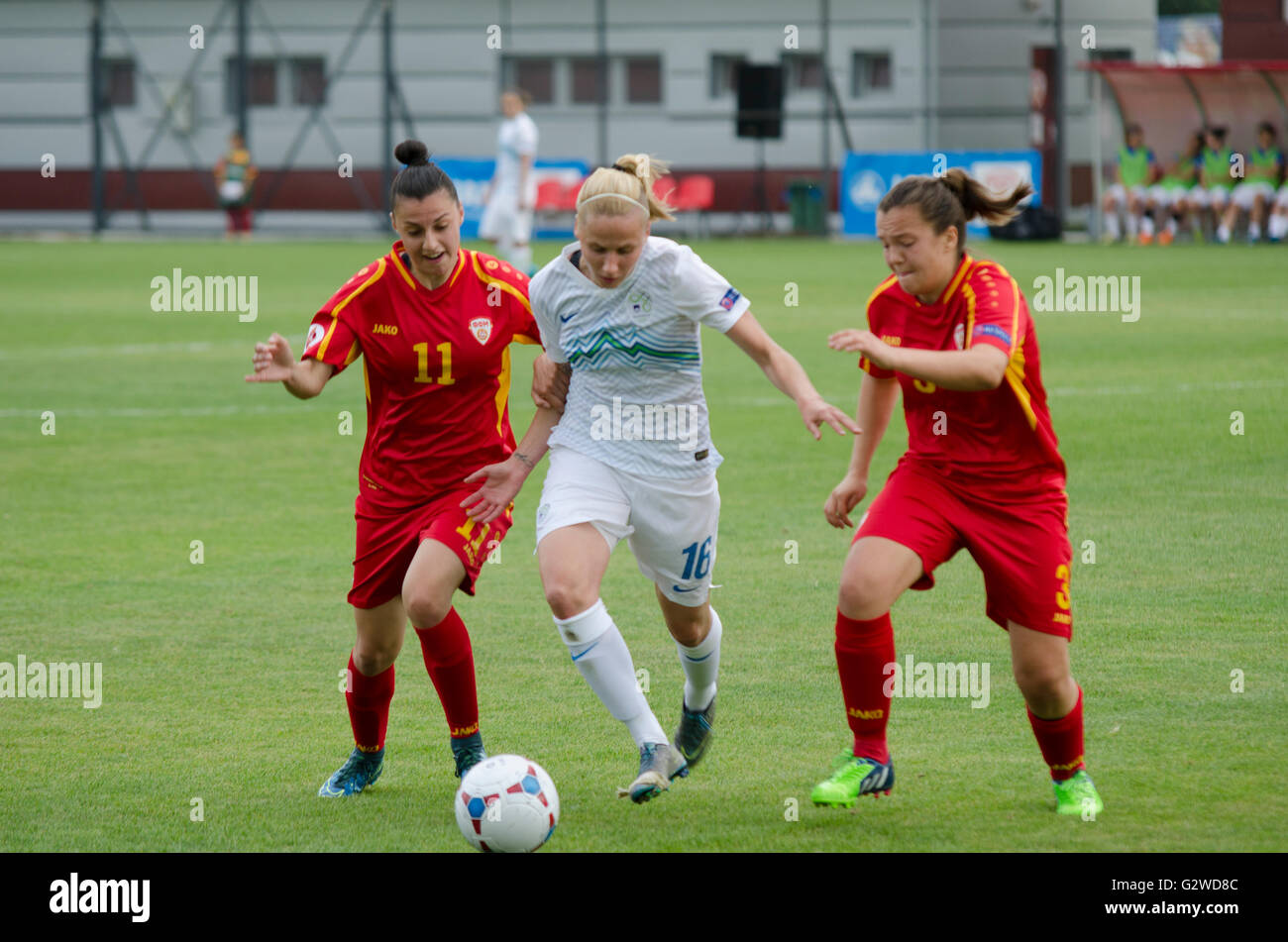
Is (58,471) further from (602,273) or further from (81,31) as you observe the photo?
(81,31)

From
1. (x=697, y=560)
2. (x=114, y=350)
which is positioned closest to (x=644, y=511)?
(x=697, y=560)

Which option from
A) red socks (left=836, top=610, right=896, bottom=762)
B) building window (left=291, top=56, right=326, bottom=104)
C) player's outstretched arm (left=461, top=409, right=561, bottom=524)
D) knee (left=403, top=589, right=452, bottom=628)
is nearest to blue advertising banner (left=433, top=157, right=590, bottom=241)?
building window (left=291, top=56, right=326, bottom=104)

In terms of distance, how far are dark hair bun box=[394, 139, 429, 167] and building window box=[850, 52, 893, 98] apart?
3264 cm

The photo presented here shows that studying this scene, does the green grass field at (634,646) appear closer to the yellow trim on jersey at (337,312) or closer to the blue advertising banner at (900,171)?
the yellow trim on jersey at (337,312)

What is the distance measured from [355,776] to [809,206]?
31267mm

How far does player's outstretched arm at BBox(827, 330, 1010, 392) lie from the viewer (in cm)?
A: 439

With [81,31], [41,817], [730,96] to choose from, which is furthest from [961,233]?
[81,31]

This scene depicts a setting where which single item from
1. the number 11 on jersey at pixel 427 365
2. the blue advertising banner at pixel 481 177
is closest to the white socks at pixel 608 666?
the number 11 on jersey at pixel 427 365

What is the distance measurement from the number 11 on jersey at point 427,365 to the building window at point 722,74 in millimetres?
33486

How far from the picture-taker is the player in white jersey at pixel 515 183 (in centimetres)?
2306

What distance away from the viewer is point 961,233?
4840 mm

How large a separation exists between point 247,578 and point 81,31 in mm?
35383

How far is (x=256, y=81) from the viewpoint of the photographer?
132 ft

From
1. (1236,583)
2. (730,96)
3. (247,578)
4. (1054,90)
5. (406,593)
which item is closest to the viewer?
(406,593)
